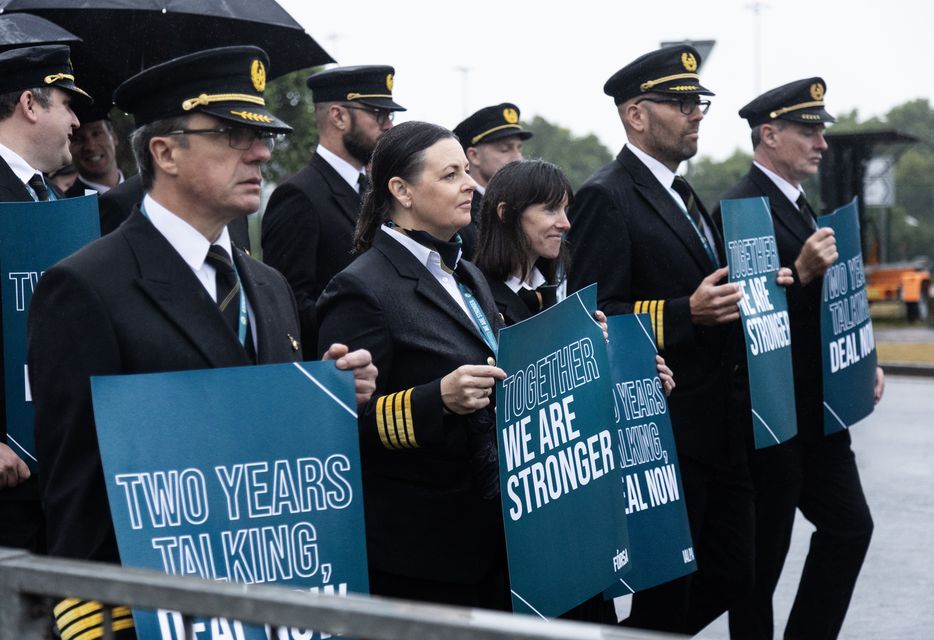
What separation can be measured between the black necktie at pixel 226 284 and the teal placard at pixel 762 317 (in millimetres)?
2401

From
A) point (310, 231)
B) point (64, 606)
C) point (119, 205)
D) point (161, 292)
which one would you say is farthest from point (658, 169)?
point (64, 606)

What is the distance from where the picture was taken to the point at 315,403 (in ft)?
9.16

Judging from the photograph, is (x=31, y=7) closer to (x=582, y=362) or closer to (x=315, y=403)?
(x=582, y=362)

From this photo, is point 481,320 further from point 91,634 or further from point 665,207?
point 91,634

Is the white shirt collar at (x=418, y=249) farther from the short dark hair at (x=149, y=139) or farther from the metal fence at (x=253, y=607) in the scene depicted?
the metal fence at (x=253, y=607)

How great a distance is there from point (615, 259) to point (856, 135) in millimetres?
18050

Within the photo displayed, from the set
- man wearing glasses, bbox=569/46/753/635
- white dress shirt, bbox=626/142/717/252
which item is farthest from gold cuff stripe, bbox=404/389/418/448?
white dress shirt, bbox=626/142/717/252

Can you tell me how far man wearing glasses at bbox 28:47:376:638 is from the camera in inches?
100.0

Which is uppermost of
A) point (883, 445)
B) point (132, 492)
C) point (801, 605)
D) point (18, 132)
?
point (18, 132)

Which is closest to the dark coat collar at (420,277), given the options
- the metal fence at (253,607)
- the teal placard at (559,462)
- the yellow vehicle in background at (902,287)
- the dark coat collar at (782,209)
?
the teal placard at (559,462)

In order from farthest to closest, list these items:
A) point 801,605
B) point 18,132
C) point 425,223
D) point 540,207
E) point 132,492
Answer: point 801,605, point 540,207, point 18,132, point 425,223, point 132,492

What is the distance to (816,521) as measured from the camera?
5508mm

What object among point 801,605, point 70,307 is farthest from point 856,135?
point 70,307

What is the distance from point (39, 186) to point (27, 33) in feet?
1.89
